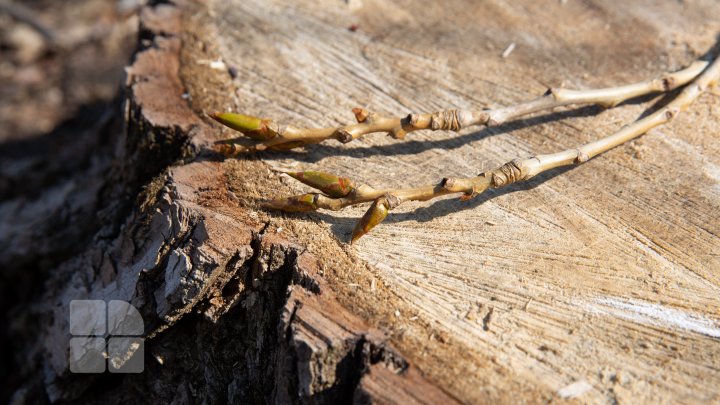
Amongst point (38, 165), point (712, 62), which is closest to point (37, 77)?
A: point (38, 165)

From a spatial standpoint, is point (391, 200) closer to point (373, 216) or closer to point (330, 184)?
point (373, 216)

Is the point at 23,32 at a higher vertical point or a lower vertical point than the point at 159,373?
lower

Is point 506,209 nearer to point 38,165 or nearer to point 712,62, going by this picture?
point 712,62

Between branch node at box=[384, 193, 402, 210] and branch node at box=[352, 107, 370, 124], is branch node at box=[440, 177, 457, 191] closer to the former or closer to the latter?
branch node at box=[384, 193, 402, 210]

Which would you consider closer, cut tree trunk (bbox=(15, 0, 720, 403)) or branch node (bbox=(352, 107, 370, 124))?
cut tree trunk (bbox=(15, 0, 720, 403))

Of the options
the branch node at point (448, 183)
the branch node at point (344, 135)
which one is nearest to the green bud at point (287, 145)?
the branch node at point (344, 135)

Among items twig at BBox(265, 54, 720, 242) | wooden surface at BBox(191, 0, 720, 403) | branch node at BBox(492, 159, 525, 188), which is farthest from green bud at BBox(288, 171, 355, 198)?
branch node at BBox(492, 159, 525, 188)

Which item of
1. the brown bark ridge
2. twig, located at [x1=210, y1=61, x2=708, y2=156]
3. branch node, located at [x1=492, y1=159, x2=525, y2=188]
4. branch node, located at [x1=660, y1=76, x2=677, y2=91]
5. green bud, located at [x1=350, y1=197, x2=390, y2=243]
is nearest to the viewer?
the brown bark ridge

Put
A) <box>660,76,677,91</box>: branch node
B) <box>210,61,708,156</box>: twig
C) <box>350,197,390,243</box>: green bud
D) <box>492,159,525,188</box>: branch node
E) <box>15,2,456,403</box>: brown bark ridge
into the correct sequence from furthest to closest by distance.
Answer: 1. <box>660,76,677,91</box>: branch node
2. <box>210,61,708,156</box>: twig
3. <box>492,159,525,188</box>: branch node
4. <box>350,197,390,243</box>: green bud
5. <box>15,2,456,403</box>: brown bark ridge
